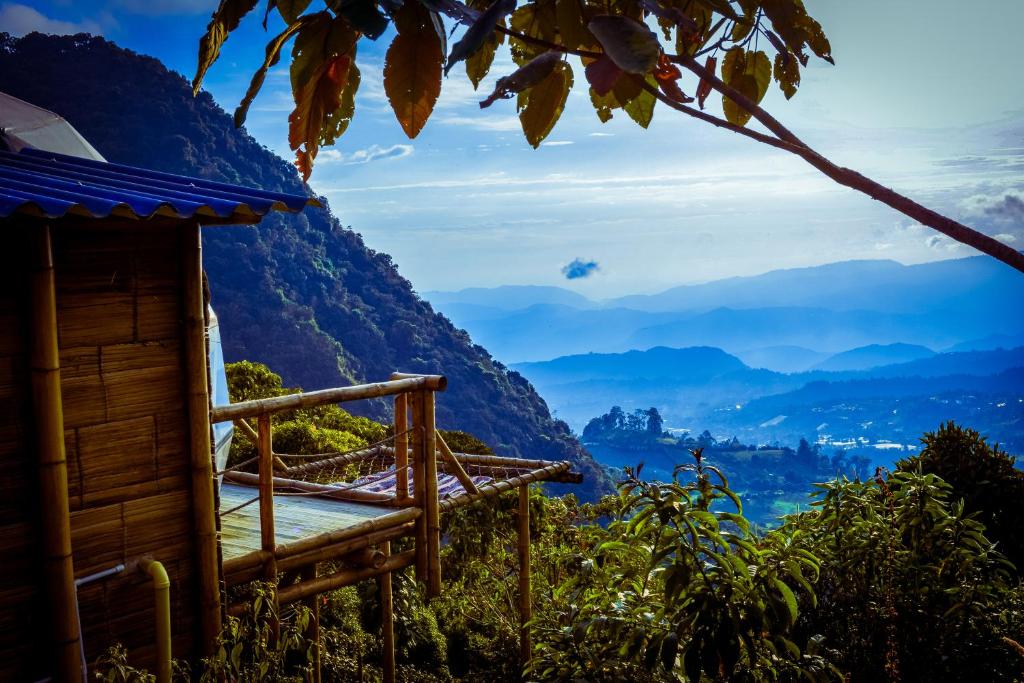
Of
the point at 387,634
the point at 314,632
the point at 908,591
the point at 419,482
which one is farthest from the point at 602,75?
the point at 387,634

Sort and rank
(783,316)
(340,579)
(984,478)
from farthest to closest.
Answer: (783,316)
(984,478)
(340,579)

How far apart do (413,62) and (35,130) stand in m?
4.25

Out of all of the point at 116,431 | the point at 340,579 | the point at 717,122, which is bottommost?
the point at 340,579

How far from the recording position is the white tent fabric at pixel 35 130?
174 inches

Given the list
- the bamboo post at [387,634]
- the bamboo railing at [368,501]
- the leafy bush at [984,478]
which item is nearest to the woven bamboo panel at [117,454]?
the bamboo railing at [368,501]

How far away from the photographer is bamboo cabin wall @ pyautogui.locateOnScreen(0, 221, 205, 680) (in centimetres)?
312

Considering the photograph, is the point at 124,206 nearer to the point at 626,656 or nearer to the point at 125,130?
the point at 626,656

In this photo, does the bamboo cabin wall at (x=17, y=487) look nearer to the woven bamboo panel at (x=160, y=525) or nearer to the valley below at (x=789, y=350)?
the woven bamboo panel at (x=160, y=525)

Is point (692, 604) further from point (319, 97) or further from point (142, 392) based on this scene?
point (319, 97)

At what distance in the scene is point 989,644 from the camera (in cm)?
450

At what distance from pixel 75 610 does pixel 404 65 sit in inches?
108

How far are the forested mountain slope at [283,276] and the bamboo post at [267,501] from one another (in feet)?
77.5

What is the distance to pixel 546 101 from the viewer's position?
1409 mm

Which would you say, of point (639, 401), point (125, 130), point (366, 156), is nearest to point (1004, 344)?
point (639, 401)
